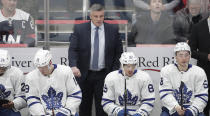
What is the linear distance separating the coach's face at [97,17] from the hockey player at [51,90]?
82 cm

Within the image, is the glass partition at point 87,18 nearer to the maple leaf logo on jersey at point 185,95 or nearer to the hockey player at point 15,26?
the hockey player at point 15,26

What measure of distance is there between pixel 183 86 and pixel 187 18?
123 cm

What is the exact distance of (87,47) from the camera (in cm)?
695

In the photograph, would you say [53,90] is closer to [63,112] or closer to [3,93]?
[63,112]

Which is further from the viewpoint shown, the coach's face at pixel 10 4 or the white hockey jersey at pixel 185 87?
the coach's face at pixel 10 4

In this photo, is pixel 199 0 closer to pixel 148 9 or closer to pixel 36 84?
pixel 148 9

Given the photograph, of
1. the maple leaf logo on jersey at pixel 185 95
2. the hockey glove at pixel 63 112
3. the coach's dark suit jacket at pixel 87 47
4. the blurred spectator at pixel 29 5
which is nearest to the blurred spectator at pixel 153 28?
the coach's dark suit jacket at pixel 87 47

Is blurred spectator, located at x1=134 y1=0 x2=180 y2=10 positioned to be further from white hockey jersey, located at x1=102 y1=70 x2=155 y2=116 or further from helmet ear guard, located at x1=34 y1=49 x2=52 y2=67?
helmet ear guard, located at x1=34 y1=49 x2=52 y2=67

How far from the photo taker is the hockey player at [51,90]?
20.7 feet

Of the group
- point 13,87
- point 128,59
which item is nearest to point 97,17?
point 128,59

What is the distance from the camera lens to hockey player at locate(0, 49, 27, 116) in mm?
6438

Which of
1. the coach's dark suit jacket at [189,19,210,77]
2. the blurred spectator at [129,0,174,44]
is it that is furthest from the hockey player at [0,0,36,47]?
the coach's dark suit jacket at [189,19,210,77]

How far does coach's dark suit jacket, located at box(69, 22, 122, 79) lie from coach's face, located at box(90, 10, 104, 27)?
5.8 inches

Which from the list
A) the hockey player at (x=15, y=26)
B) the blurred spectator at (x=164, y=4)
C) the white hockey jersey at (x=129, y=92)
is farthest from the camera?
the hockey player at (x=15, y=26)
